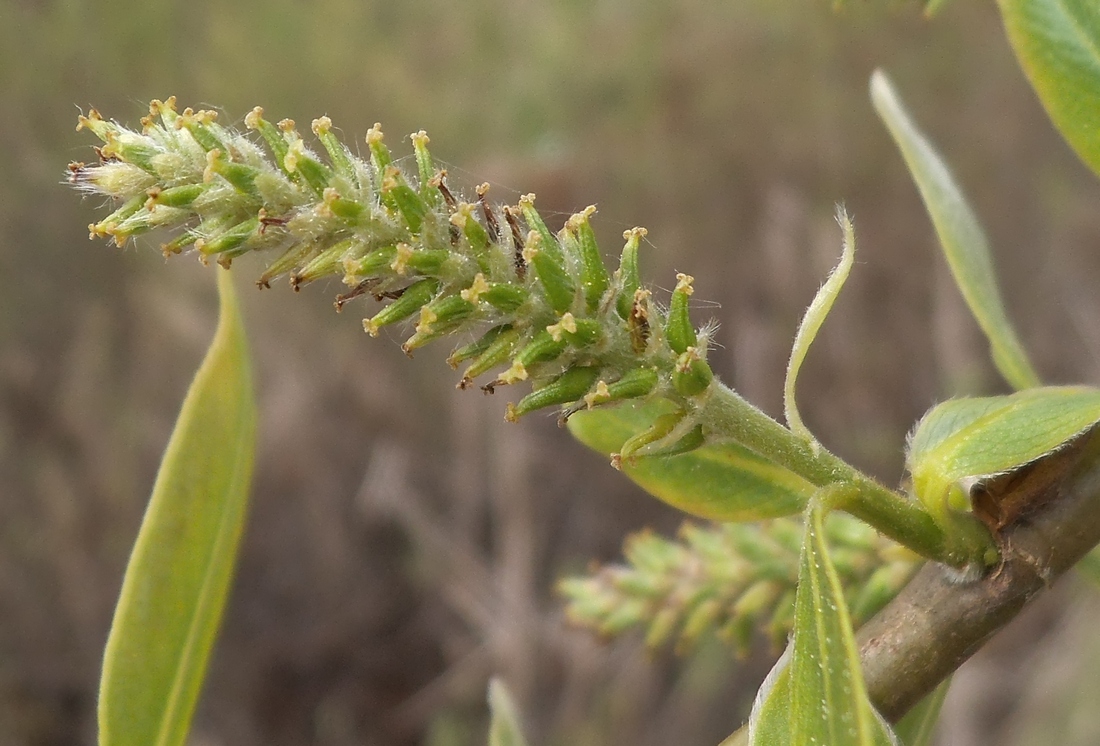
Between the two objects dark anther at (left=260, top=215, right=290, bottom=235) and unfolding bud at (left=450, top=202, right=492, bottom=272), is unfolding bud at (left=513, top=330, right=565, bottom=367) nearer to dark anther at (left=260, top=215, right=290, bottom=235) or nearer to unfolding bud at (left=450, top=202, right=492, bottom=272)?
unfolding bud at (left=450, top=202, right=492, bottom=272)

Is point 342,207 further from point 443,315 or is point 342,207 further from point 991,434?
point 991,434

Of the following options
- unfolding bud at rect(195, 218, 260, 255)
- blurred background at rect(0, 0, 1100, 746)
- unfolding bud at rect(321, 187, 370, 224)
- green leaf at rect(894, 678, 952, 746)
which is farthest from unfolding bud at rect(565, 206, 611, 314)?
blurred background at rect(0, 0, 1100, 746)

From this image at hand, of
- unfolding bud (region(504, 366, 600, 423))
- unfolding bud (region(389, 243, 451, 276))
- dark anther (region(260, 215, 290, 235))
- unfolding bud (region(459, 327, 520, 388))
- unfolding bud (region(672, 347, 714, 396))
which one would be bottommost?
unfolding bud (region(672, 347, 714, 396))

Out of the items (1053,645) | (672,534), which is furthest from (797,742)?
(1053,645)

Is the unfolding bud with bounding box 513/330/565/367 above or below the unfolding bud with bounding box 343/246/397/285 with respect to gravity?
below

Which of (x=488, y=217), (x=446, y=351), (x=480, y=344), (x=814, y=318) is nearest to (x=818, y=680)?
(x=814, y=318)

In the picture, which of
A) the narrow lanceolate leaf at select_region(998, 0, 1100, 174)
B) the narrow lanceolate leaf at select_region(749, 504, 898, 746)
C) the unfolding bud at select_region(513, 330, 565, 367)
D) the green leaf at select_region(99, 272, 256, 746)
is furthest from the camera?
the green leaf at select_region(99, 272, 256, 746)

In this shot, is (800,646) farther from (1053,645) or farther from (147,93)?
(147,93)
